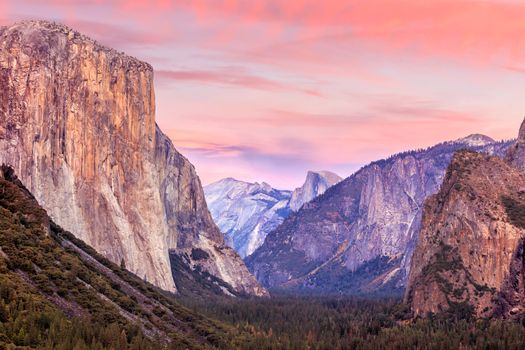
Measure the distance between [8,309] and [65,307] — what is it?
27778 millimetres

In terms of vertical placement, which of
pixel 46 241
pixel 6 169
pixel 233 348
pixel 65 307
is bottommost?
pixel 233 348

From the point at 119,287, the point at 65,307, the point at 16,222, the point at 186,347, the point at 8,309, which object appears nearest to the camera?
the point at 8,309

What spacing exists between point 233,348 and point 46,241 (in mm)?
51936

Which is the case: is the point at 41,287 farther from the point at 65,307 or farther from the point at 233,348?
the point at 233,348

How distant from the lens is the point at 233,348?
194875 millimetres

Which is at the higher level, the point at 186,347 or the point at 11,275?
the point at 11,275

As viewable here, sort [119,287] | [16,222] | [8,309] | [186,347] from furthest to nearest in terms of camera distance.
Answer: [119,287], [186,347], [16,222], [8,309]

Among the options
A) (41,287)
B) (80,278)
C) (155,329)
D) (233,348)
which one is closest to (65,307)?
(41,287)

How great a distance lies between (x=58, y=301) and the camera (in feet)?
479

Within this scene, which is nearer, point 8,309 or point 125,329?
point 8,309

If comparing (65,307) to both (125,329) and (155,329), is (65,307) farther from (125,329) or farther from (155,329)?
(155,329)

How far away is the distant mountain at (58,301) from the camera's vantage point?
121025 mm

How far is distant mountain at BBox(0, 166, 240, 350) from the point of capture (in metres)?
121

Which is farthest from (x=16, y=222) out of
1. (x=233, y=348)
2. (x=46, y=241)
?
(x=233, y=348)
